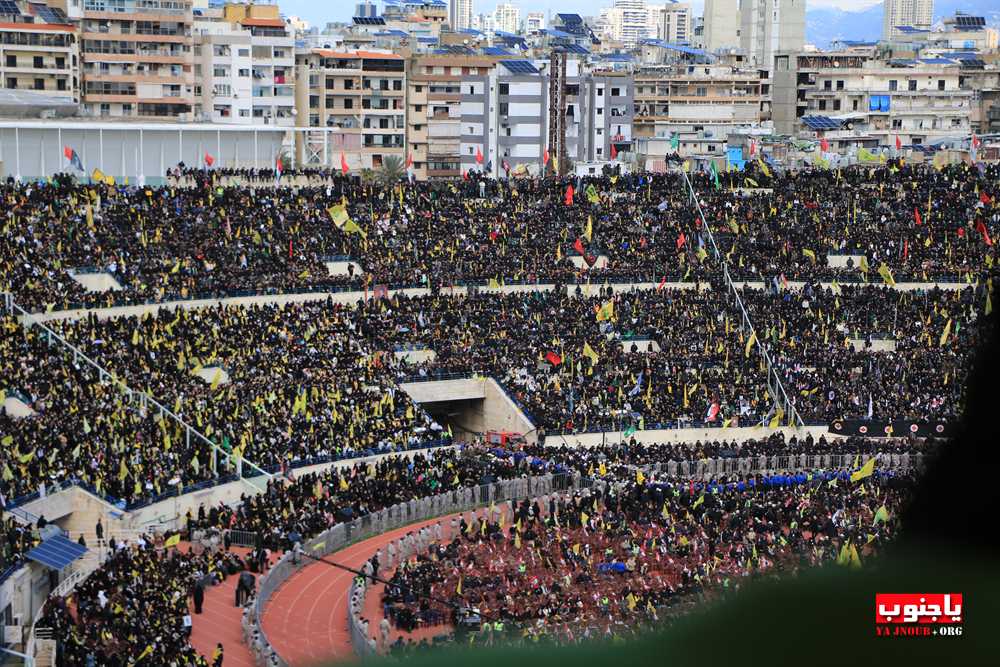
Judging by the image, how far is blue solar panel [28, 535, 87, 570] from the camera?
3931 centimetres

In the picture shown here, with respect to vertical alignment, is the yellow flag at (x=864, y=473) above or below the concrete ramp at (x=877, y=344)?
below

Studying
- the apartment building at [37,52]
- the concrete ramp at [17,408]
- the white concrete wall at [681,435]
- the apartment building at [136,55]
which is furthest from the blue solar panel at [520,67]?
the concrete ramp at [17,408]

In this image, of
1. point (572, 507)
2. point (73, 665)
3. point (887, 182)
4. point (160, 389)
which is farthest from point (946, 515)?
point (887, 182)

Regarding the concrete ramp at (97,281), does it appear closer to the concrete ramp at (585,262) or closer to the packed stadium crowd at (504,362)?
the packed stadium crowd at (504,362)

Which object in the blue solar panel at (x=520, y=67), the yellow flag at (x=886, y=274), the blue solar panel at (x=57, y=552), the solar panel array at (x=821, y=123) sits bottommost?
the blue solar panel at (x=57, y=552)

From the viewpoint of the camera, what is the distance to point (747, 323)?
6725 cm

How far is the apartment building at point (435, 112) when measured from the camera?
117m

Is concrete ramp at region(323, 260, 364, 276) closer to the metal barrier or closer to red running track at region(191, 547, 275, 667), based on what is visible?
the metal barrier

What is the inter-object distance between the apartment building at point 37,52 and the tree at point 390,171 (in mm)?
17829

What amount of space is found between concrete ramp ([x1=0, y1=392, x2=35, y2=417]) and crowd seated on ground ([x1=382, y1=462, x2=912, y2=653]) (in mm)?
13311

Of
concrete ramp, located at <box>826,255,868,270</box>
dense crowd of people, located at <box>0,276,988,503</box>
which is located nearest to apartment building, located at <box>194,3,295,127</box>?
concrete ramp, located at <box>826,255,868,270</box>

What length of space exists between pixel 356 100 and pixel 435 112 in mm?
6232

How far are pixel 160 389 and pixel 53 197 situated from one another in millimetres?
15754

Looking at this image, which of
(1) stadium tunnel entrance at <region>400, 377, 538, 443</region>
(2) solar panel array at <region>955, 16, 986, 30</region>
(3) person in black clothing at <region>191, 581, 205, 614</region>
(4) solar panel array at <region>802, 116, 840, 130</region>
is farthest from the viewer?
(2) solar panel array at <region>955, 16, 986, 30</region>
